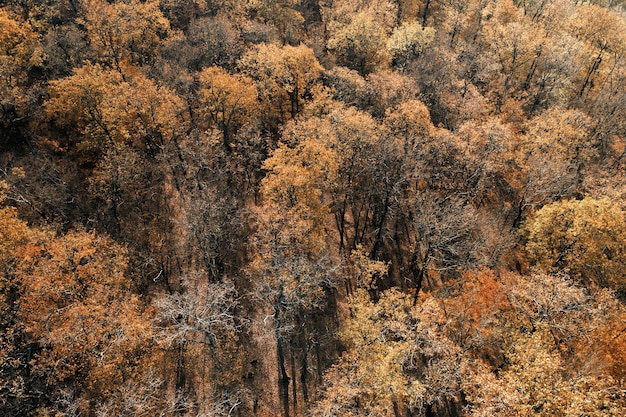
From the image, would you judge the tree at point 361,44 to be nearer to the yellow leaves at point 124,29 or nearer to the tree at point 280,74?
the tree at point 280,74

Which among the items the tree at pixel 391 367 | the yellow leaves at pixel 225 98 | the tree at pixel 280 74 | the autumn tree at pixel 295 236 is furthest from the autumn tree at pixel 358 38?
the tree at pixel 391 367

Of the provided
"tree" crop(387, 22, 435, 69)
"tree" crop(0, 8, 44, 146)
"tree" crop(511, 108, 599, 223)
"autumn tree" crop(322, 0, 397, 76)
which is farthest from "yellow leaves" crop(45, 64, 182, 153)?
"tree" crop(511, 108, 599, 223)

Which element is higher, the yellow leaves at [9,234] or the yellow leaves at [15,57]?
the yellow leaves at [15,57]

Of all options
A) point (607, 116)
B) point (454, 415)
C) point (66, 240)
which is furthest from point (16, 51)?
point (607, 116)

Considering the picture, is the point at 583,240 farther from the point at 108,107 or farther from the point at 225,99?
the point at 108,107

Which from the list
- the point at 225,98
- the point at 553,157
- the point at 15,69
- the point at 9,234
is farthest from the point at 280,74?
the point at 553,157
